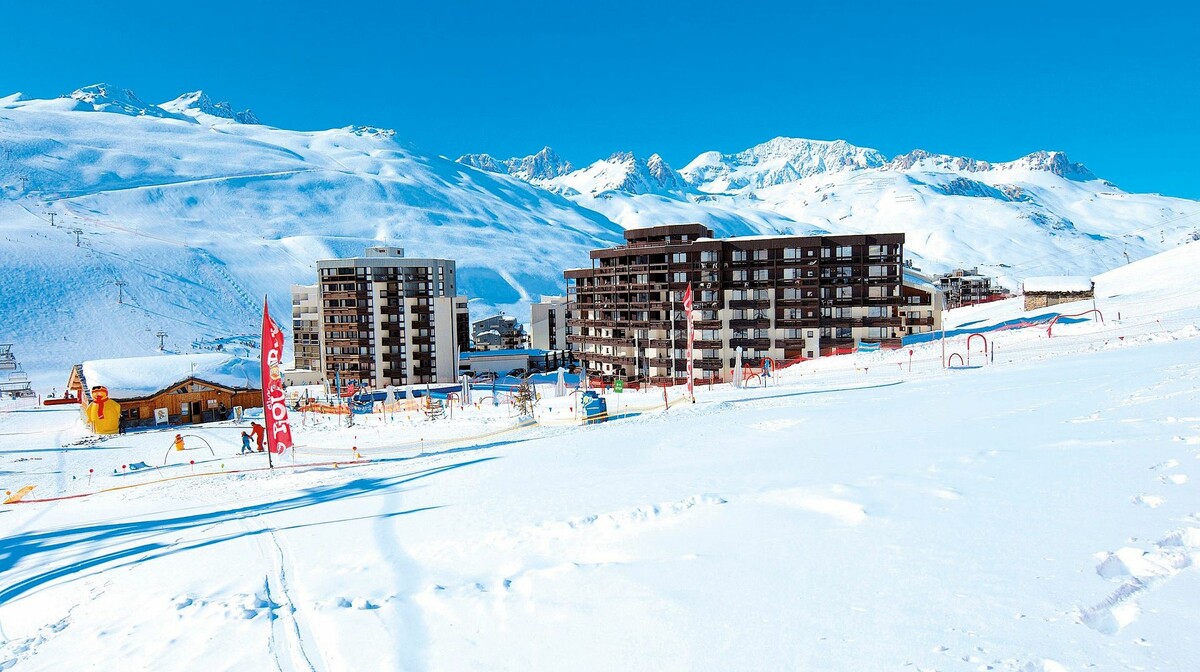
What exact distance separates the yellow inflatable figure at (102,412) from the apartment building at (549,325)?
68.8 metres

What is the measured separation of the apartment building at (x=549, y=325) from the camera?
10950 centimetres

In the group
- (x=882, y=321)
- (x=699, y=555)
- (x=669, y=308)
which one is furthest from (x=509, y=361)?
(x=699, y=555)

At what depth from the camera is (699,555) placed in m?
7.96

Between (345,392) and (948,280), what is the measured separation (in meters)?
126

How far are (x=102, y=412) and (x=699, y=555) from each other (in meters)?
49.3

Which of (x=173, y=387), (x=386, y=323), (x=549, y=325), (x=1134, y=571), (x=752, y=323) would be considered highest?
(x=386, y=323)

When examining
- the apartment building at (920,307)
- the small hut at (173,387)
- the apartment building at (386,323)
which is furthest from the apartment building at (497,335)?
the apartment building at (920,307)

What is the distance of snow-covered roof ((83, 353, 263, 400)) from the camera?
152 ft

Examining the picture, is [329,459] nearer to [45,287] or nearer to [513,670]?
[513,670]

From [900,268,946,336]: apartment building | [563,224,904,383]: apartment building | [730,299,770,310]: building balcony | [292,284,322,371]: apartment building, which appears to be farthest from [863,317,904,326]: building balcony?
[292,284,322,371]: apartment building

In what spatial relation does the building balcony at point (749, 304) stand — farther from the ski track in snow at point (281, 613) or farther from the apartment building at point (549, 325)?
the apartment building at point (549, 325)

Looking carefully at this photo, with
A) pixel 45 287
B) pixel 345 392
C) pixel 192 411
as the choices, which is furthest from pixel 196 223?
pixel 192 411

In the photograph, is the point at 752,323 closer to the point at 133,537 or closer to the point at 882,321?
the point at 882,321

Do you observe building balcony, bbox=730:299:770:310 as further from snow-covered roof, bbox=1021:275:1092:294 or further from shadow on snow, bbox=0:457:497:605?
shadow on snow, bbox=0:457:497:605
